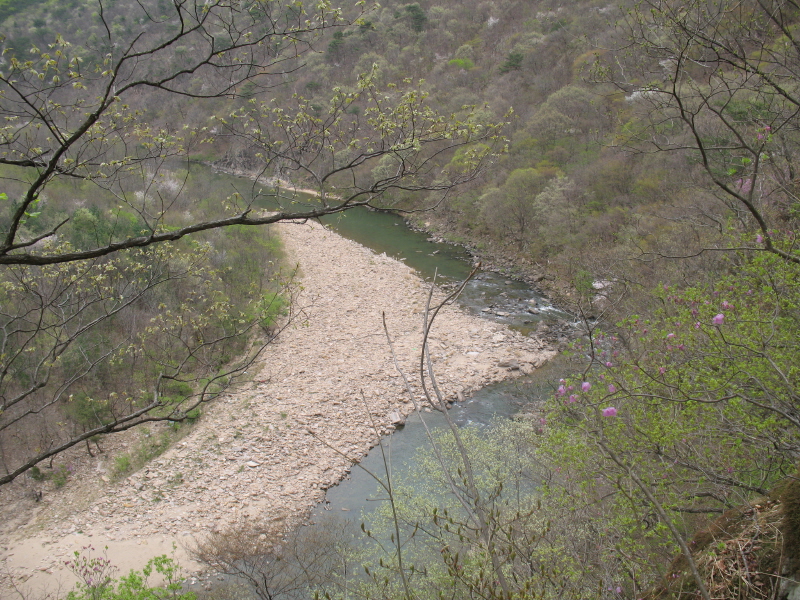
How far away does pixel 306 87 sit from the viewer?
43.3 metres

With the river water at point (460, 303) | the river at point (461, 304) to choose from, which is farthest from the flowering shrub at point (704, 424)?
the river at point (461, 304)

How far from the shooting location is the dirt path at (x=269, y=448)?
7867 millimetres

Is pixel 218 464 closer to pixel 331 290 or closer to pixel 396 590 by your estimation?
pixel 396 590

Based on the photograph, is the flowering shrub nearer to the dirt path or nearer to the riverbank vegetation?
the dirt path

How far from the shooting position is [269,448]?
33.2 feet

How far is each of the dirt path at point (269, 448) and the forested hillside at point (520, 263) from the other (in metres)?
0.94

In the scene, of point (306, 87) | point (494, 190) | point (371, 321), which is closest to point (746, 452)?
point (371, 321)

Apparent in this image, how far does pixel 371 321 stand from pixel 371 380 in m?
3.86

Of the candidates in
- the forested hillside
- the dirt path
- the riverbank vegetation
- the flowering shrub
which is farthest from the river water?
the flowering shrub

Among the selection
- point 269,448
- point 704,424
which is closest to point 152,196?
point 269,448

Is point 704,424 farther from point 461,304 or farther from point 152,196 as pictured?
point 152,196

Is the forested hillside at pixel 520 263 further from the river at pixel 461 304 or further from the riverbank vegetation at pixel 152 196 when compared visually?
the river at pixel 461 304

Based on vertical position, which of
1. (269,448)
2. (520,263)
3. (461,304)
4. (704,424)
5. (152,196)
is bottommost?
(269,448)

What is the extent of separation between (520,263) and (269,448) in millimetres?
13382
